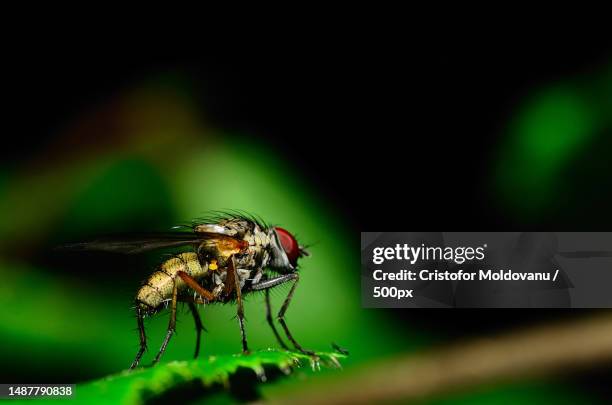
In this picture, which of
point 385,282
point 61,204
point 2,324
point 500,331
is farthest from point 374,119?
point 2,324

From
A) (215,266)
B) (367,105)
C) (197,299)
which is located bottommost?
(197,299)

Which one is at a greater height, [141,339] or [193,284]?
[193,284]

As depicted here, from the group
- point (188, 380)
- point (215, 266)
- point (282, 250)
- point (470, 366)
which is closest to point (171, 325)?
point (215, 266)

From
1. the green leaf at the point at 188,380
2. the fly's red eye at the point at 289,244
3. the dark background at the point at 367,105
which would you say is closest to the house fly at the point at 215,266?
the fly's red eye at the point at 289,244

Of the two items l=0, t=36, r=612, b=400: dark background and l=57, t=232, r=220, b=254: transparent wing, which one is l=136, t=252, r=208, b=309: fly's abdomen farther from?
l=0, t=36, r=612, b=400: dark background

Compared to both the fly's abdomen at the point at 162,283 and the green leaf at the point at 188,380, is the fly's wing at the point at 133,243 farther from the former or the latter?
the green leaf at the point at 188,380

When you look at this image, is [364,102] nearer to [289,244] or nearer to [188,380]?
[289,244]

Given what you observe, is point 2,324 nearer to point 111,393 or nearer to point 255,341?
point 255,341
